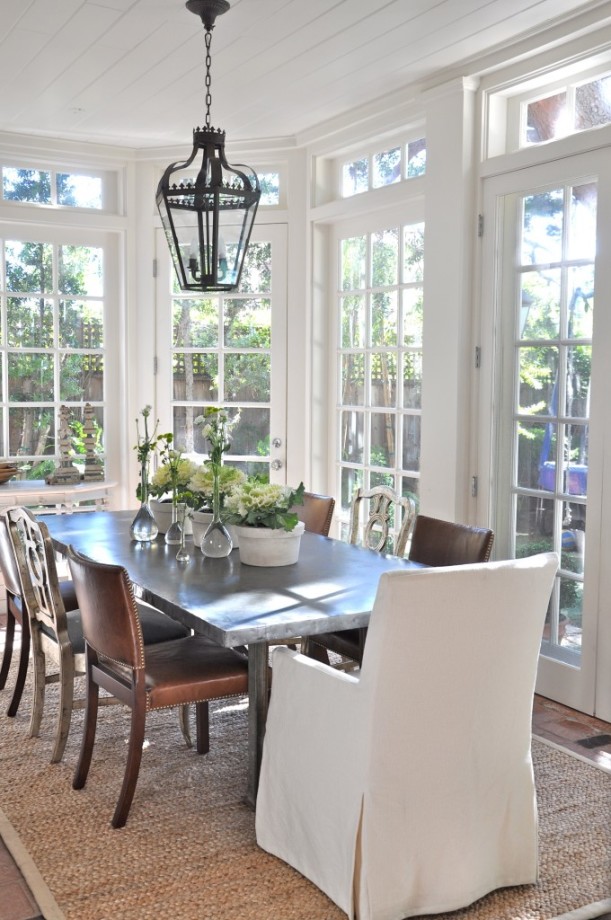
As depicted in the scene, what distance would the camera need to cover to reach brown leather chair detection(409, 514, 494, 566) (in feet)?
10.6

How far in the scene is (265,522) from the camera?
3.18 metres

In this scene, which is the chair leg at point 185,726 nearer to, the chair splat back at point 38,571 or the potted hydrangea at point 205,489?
the chair splat back at point 38,571

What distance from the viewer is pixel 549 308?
385 centimetres

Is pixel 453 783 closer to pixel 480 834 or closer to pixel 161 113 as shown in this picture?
pixel 480 834

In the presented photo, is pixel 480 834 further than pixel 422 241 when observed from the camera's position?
No

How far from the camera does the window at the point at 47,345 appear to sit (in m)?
5.49

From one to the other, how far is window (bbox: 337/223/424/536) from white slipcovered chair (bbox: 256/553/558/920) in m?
2.40

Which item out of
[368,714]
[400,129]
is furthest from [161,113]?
[368,714]

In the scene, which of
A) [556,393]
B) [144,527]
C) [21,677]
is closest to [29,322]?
[144,527]

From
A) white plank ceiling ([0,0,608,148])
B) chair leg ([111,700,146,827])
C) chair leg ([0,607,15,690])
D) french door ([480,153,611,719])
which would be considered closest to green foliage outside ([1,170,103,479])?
white plank ceiling ([0,0,608,148])

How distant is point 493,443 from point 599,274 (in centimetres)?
89

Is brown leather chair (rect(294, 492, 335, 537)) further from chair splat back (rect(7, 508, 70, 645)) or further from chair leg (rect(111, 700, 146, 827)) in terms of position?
chair leg (rect(111, 700, 146, 827))

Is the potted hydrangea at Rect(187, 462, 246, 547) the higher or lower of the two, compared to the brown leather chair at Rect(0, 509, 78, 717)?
higher

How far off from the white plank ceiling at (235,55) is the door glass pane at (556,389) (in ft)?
2.48
